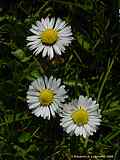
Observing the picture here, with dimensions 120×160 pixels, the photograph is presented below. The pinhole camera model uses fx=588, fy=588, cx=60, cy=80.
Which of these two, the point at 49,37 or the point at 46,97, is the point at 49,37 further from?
the point at 46,97

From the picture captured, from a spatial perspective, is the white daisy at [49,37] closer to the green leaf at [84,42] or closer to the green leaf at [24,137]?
the green leaf at [84,42]

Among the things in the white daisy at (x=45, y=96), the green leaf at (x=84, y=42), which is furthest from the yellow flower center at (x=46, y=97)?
the green leaf at (x=84, y=42)

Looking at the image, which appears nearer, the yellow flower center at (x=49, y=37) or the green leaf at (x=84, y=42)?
the yellow flower center at (x=49, y=37)

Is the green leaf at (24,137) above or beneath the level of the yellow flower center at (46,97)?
beneath

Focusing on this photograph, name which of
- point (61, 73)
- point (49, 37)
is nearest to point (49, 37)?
point (49, 37)

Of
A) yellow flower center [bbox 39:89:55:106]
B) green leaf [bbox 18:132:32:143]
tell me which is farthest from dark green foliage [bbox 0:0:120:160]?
yellow flower center [bbox 39:89:55:106]

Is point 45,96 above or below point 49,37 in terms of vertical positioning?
below

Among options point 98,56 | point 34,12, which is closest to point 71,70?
point 98,56
